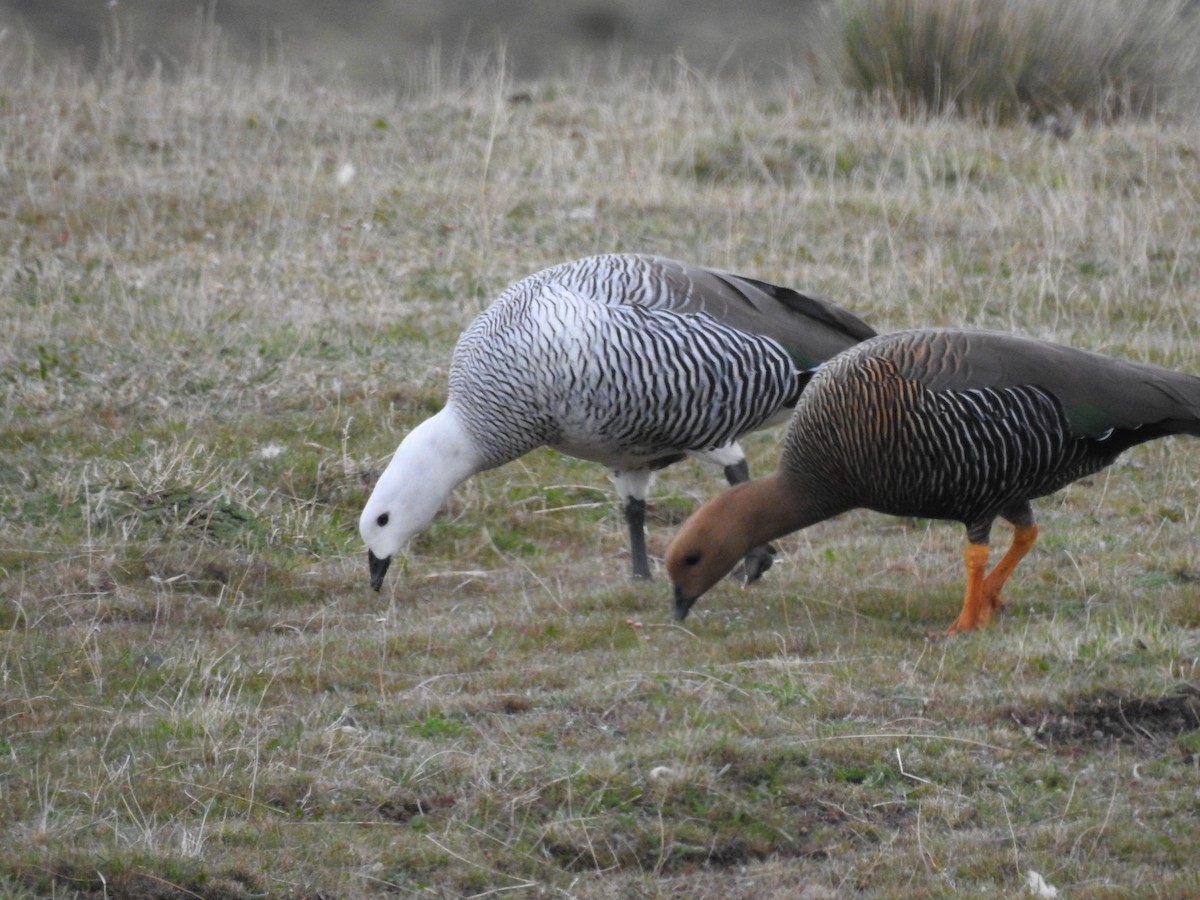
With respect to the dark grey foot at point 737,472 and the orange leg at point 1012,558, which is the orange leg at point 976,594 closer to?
the orange leg at point 1012,558

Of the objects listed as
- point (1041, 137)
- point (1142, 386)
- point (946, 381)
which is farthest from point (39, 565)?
point (1041, 137)

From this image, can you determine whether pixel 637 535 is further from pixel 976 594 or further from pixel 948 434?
pixel 948 434

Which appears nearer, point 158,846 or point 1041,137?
point 158,846

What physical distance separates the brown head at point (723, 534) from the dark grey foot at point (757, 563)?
0.71m

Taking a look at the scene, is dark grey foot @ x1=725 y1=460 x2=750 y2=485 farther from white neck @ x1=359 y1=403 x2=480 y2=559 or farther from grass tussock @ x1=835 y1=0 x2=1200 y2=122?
grass tussock @ x1=835 y1=0 x2=1200 y2=122

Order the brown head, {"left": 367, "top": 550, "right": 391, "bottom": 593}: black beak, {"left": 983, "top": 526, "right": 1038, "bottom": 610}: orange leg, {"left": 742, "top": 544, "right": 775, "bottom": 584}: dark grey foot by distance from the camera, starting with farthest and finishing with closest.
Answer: {"left": 742, "top": 544, "right": 775, "bottom": 584}: dark grey foot → {"left": 367, "top": 550, "right": 391, "bottom": 593}: black beak → {"left": 983, "top": 526, "right": 1038, "bottom": 610}: orange leg → the brown head

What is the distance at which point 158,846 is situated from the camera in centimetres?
438

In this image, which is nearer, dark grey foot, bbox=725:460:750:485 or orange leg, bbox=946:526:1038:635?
orange leg, bbox=946:526:1038:635

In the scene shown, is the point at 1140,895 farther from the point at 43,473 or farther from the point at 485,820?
the point at 43,473

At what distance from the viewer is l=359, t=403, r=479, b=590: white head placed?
7234 mm

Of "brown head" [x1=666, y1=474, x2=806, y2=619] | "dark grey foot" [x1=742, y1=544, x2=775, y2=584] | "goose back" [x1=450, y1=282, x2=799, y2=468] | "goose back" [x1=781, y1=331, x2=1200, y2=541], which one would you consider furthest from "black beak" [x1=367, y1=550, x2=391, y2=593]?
"goose back" [x1=781, y1=331, x2=1200, y2=541]

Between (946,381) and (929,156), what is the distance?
8.69m

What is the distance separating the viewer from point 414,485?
7344mm

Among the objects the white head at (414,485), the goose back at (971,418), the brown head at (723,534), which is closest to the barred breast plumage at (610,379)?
the white head at (414,485)
